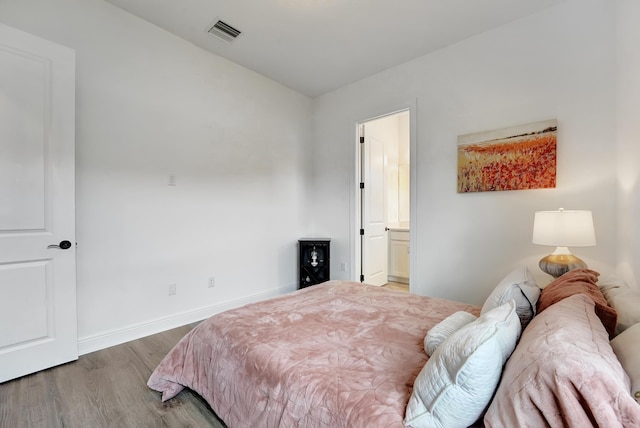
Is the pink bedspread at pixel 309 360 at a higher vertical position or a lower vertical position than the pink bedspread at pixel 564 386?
lower

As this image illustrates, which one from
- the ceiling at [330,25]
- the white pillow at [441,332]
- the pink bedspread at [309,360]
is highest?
the ceiling at [330,25]

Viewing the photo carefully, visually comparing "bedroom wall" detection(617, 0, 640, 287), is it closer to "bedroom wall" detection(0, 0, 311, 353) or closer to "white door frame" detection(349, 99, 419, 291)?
"white door frame" detection(349, 99, 419, 291)

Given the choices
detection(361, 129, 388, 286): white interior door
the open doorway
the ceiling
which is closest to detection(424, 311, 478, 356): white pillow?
the open doorway

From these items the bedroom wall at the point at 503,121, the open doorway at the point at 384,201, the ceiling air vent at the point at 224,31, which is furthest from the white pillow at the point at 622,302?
the ceiling air vent at the point at 224,31

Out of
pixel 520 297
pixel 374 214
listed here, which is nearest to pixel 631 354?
pixel 520 297

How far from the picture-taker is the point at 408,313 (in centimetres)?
172

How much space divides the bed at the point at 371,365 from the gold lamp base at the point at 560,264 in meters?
0.66

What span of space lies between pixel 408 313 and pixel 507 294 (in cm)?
55

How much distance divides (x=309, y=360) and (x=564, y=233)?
1888 mm

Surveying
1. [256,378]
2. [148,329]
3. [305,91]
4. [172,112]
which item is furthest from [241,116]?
[256,378]

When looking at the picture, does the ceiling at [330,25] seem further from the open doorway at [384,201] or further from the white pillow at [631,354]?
the white pillow at [631,354]

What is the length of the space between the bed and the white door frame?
1.31 m

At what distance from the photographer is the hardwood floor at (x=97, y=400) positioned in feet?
5.14

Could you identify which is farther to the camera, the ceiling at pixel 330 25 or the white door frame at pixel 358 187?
the white door frame at pixel 358 187
